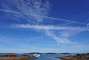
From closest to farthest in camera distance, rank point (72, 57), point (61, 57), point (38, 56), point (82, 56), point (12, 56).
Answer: point (12, 56)
point (82, 56)
point (72, 57)
point (61, 57)
point (38, 56)

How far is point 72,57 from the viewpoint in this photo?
3791cm

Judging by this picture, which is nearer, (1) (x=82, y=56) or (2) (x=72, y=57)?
(1) (x=82, y=56)

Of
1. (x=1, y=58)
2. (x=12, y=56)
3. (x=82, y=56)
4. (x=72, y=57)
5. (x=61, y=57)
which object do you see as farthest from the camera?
(x=61, y=57)

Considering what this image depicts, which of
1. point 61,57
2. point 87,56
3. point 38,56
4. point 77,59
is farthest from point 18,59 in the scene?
point 38,56

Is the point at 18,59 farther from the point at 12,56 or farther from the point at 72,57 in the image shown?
the point at 72,57

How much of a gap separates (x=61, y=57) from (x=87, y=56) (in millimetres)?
13606

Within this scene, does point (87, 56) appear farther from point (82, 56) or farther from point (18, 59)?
point (18, 59)

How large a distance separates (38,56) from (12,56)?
22.5m

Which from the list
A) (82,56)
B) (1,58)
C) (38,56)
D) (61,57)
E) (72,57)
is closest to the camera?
(1,58)

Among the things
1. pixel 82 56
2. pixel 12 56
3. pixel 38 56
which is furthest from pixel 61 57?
pixel 12 56

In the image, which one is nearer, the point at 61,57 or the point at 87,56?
the point at 87,56

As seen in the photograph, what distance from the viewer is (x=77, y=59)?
111 feet

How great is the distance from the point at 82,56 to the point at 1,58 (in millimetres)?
15638

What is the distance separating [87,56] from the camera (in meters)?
35.8
